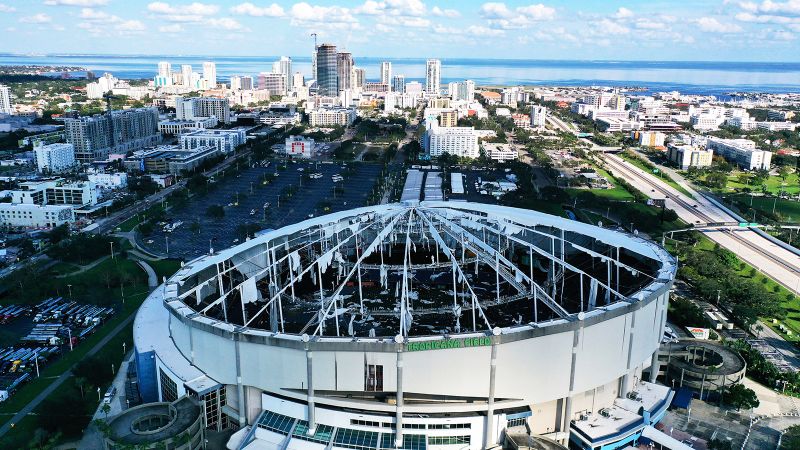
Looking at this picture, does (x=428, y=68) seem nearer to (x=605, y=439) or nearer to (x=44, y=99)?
(x=44, y=99)

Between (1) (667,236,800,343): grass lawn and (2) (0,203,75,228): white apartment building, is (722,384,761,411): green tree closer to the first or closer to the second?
(1) (667,236,800,343): grass lawn

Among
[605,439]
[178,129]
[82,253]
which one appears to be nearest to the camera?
[605,439]

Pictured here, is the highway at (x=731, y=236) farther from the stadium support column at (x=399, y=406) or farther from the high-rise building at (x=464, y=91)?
the high-rise building at (x=464, y=91)

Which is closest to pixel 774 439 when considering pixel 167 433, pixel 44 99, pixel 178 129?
pixel 167 433

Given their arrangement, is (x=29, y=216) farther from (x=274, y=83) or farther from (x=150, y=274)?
(x=274, y=83)

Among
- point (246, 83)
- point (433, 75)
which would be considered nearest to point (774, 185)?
point (433, 75)
